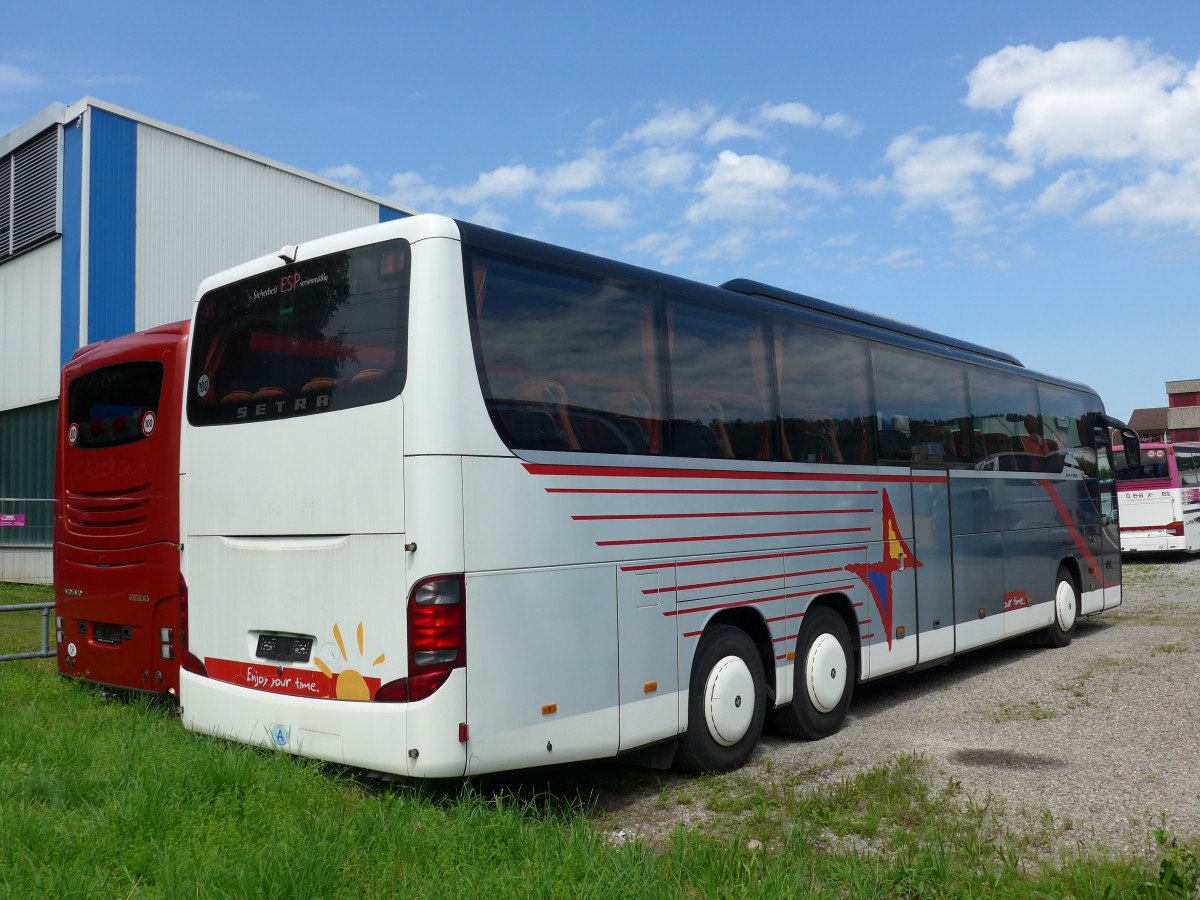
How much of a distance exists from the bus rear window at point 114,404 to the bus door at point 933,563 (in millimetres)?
6585

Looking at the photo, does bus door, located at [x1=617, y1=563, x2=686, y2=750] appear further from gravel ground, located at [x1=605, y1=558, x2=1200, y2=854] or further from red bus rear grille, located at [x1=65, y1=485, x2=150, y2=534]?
red bus rear grille, located at [x1=65, y1=485, x2=150, y2=534]

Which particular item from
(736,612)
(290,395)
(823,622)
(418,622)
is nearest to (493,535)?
(418,622)

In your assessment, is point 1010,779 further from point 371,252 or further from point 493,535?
point 371,252

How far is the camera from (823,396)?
28.2 ft

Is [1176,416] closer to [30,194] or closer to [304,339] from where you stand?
[30,194]

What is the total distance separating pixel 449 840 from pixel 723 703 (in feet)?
8.88

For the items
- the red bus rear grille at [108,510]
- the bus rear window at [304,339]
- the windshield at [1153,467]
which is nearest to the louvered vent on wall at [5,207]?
the red bus rear grille at [108,510]

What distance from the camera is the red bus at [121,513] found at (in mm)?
8289

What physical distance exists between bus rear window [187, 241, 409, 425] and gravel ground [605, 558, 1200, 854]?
2.89 metres

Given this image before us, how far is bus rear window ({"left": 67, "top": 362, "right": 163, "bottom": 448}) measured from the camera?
8531 millimetres

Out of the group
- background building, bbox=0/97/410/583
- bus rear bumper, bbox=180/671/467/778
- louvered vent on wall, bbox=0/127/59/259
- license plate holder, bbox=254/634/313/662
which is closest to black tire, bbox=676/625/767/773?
bus rear bumper, bbox=180/671/467/778

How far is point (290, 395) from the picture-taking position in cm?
610

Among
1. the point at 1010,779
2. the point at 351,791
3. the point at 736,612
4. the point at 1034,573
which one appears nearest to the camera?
the point at 351,791

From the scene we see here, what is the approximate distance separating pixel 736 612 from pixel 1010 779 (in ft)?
6.57
